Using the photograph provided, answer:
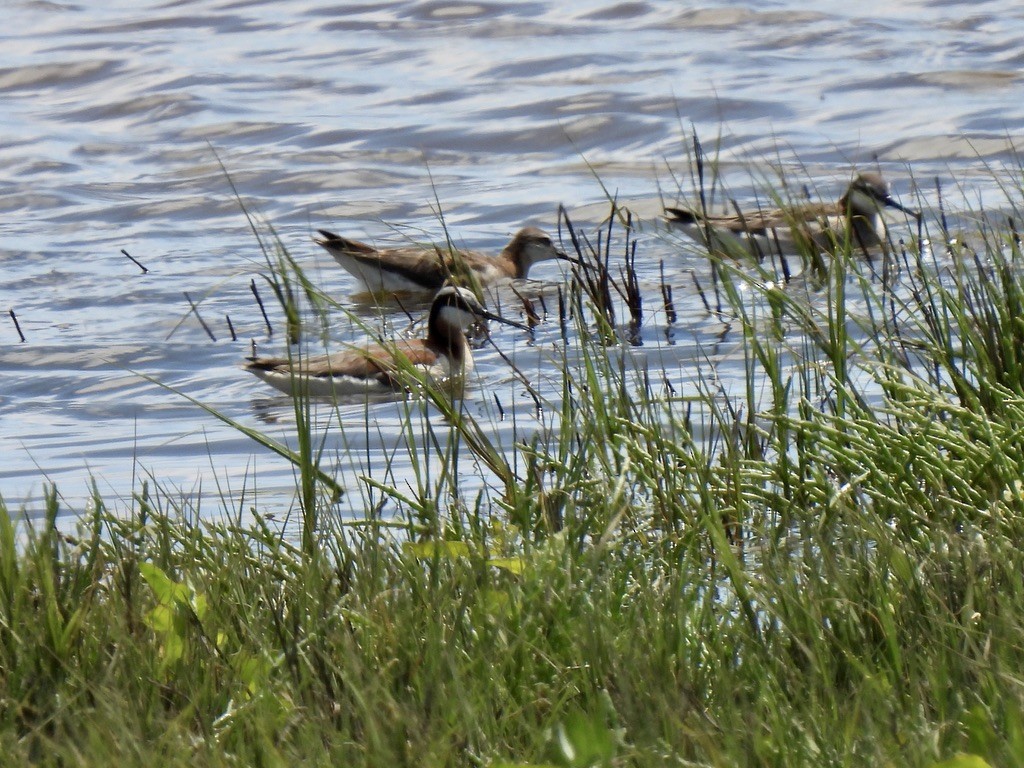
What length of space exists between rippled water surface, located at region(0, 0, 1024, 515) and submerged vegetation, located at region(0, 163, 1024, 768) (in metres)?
1.77

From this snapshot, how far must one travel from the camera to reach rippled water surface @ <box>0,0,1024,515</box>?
27.2 feet

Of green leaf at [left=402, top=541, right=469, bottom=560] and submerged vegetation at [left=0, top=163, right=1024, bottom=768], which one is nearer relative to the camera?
submerged vegetation at [left=0, top=163, right=1024, bottom=768]

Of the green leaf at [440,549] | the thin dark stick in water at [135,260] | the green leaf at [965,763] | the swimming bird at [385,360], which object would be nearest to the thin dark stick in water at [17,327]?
the thin dark stick in water at [135,260]

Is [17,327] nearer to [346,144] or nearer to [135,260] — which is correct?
[135,260]

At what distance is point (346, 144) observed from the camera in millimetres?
14477

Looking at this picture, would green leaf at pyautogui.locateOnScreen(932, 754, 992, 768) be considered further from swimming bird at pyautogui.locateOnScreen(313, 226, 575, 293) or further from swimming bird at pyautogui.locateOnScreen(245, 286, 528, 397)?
swimming bird at pyautogui.locateOnScreen(313, 226, 575, 293)

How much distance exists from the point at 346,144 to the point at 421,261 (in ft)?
11.9

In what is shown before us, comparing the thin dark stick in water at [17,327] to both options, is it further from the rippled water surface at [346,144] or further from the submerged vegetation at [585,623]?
the submerged vegetation at [585,623]

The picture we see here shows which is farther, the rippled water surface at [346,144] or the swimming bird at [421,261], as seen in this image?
the swimming bird at [421,261]

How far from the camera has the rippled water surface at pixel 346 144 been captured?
27.2 feet

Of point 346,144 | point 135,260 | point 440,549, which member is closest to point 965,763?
point 440,549

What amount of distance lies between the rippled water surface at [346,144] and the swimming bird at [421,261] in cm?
20

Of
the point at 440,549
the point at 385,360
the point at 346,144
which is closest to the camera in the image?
the point at 440,549

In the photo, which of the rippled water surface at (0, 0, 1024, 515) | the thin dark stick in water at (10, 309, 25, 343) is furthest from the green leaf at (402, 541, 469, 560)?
the thin dark stick in water at (10, 309, 25, 343)
